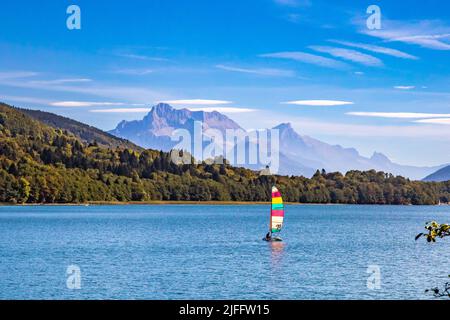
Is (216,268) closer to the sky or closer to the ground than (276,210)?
closer to the ground

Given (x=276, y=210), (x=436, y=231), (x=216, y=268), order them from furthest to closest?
1. (x=276, y=210)
2. (x=216, y=268)
3. (x=436, y=231)

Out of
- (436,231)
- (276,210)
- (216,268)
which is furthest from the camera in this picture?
(276,210)

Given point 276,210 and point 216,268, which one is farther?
point 276,210

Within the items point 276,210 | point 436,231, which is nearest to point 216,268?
point 276,210

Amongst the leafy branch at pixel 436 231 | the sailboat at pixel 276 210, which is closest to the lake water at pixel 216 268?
the sailboat at pixel 276 210

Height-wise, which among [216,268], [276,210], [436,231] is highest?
[436,231]

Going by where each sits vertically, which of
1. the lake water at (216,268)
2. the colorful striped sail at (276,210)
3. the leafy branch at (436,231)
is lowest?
the lake water at (216,268)

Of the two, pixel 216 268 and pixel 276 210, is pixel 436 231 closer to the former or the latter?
pixel 216 268

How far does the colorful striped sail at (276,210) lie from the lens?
95.2m

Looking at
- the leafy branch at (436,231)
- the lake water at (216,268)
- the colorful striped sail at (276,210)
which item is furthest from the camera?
the colorful striped sail at (276,210)

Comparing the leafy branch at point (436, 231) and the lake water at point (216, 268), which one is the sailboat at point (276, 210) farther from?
the leafy branch at point (436, 231)

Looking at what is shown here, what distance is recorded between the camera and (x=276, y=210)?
9700cm
